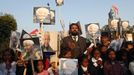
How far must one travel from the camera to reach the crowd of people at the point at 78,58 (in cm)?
1069

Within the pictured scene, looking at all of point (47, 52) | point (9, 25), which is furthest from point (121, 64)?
point (9, 25)

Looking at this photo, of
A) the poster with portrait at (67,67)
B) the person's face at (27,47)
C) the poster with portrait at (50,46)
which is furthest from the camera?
the poster with portrait at (50,46)

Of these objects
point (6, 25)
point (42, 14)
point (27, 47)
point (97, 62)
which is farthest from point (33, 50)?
point (6, 25)

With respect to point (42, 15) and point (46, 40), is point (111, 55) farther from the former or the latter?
point (42, 15)

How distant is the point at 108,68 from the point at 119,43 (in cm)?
142

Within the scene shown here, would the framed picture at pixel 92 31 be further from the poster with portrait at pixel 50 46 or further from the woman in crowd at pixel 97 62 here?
the woman in crowd at pixel 97 62

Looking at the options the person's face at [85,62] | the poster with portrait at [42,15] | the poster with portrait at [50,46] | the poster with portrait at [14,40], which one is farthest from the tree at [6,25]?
the person's face at [85,62]

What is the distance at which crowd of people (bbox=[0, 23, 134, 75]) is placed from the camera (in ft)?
35.1

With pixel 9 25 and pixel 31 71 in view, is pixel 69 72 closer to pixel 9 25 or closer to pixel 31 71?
pixel 31 71

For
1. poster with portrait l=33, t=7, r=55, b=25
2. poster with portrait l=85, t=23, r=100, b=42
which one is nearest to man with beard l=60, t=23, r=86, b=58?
poster with portrait l=85, t=23, r=100, b=42

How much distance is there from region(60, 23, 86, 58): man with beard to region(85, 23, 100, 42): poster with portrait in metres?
1.66

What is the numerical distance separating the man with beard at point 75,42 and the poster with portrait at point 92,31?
5.46 feet

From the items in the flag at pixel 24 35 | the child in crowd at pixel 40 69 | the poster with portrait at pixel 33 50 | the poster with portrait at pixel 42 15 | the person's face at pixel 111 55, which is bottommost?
the child in crowd at pixel 40 69

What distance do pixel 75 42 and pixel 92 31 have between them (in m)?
1.89
